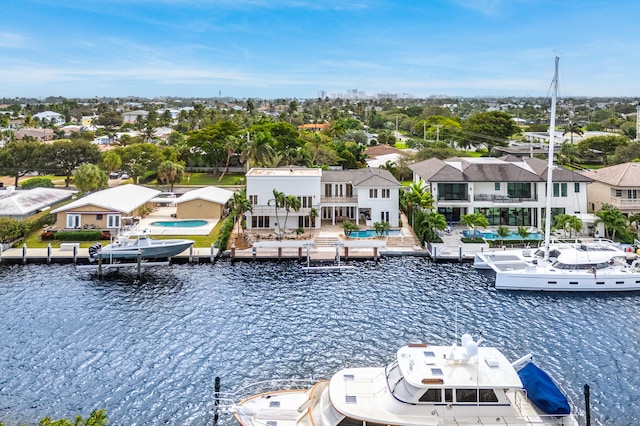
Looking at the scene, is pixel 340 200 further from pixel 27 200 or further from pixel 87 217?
pixel 27 200

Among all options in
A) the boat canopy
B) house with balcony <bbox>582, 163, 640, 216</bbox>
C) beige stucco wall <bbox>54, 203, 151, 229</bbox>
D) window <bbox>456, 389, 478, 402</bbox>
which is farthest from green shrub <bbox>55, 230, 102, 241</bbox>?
house with balcony <bbox>582, 163, 640, 216</bbox>

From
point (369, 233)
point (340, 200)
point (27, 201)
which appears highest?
point (340, 200)

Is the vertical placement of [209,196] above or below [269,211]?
above

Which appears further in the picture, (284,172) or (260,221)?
(284,172)

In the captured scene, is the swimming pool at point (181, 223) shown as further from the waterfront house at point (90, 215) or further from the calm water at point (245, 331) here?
the calm water at point (245, 331)

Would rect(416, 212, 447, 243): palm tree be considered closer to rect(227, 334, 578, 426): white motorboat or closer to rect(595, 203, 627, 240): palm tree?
rect(595, 203, 627, 240): palm tree

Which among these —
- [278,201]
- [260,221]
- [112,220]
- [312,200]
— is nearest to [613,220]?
[312,200]
